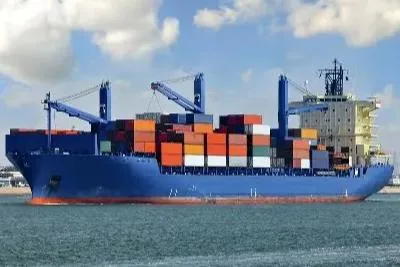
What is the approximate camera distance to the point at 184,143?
274 feet

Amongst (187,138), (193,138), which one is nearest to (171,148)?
(187,138)

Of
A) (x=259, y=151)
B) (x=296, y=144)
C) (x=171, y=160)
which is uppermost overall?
(x=296, y=144)

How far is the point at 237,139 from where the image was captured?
87438 millimetres

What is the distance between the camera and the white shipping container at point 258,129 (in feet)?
293

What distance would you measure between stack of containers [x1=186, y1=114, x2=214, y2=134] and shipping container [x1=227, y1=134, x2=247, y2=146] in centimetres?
179

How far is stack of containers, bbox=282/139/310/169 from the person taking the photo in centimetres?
9319

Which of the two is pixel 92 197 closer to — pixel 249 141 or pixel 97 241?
pixel 249 141

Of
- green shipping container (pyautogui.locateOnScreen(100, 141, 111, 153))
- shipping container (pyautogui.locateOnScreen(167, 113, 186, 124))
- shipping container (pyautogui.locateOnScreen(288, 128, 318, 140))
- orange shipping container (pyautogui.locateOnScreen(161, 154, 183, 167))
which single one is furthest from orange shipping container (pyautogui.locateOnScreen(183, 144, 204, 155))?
shipping container (pyautogui.locateOnScreen(288, 128, 318, 140))

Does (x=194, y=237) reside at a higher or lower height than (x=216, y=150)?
lower

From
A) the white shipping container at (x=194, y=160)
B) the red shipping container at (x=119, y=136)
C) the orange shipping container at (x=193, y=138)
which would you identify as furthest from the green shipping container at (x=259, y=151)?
the red shipping container at (x=119, y=136)

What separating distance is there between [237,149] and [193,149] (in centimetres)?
505

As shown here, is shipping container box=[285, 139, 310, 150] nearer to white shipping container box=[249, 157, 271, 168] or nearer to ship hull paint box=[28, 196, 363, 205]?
white shipping container box=[249, 157, 271, 168]

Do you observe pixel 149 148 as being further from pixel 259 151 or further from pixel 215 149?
pixel 259 151

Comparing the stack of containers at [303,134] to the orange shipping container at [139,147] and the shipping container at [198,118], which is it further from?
the orange shipping container at [139,147]
